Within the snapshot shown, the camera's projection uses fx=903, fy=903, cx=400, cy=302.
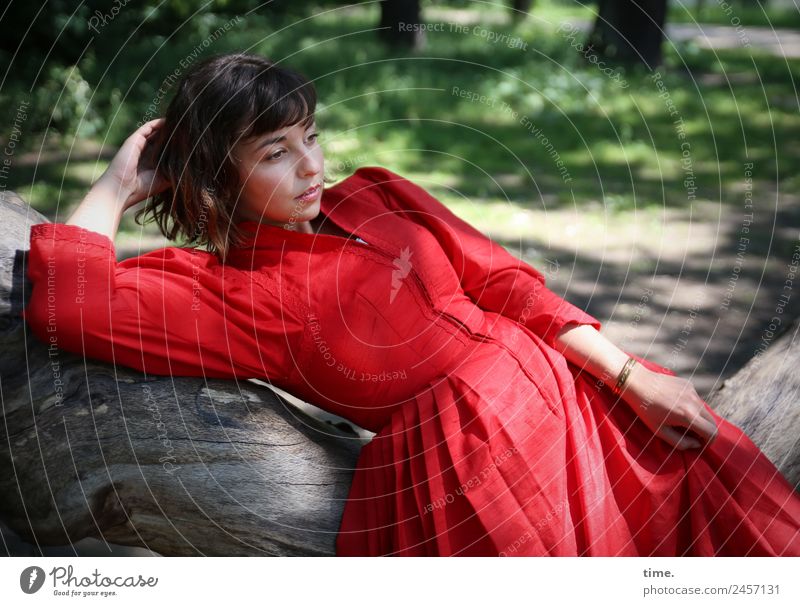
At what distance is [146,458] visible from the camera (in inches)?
63.2

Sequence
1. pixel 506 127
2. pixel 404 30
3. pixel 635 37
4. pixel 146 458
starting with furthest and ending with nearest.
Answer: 1. pixel 404 30
2. pixel 635 37
3. pixel 506 127
4. pixel 146 458

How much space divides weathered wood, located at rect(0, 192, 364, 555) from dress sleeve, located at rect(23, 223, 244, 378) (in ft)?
0.18

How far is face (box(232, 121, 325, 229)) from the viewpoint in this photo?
1.63 m

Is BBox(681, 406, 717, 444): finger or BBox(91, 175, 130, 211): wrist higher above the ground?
BBox(91, 175, 130, 211): wrist

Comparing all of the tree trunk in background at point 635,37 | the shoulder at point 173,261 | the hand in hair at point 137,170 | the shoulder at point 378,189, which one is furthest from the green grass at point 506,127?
the shoulder at point 173,261

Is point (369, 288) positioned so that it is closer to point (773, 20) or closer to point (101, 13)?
point (101, 13)

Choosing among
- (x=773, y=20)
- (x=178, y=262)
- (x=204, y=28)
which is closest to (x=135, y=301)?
(x=178, y=262)

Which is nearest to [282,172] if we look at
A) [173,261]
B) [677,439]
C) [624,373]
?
[173,261]

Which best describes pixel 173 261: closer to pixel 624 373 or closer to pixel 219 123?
pixel 219 123

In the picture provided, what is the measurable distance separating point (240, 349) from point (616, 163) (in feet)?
12.7

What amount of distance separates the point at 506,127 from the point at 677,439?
409cm

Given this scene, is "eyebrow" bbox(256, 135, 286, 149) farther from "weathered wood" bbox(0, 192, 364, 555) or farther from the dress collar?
"weathered wood" bbox(0, 192, 364, 555)

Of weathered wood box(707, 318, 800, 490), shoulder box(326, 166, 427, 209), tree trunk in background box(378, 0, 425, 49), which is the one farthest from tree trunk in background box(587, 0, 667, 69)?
shoulder box(326, 166, 427, 209)

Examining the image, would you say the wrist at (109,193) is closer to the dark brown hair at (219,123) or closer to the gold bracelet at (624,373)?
the dark brown hair at (219,123)
